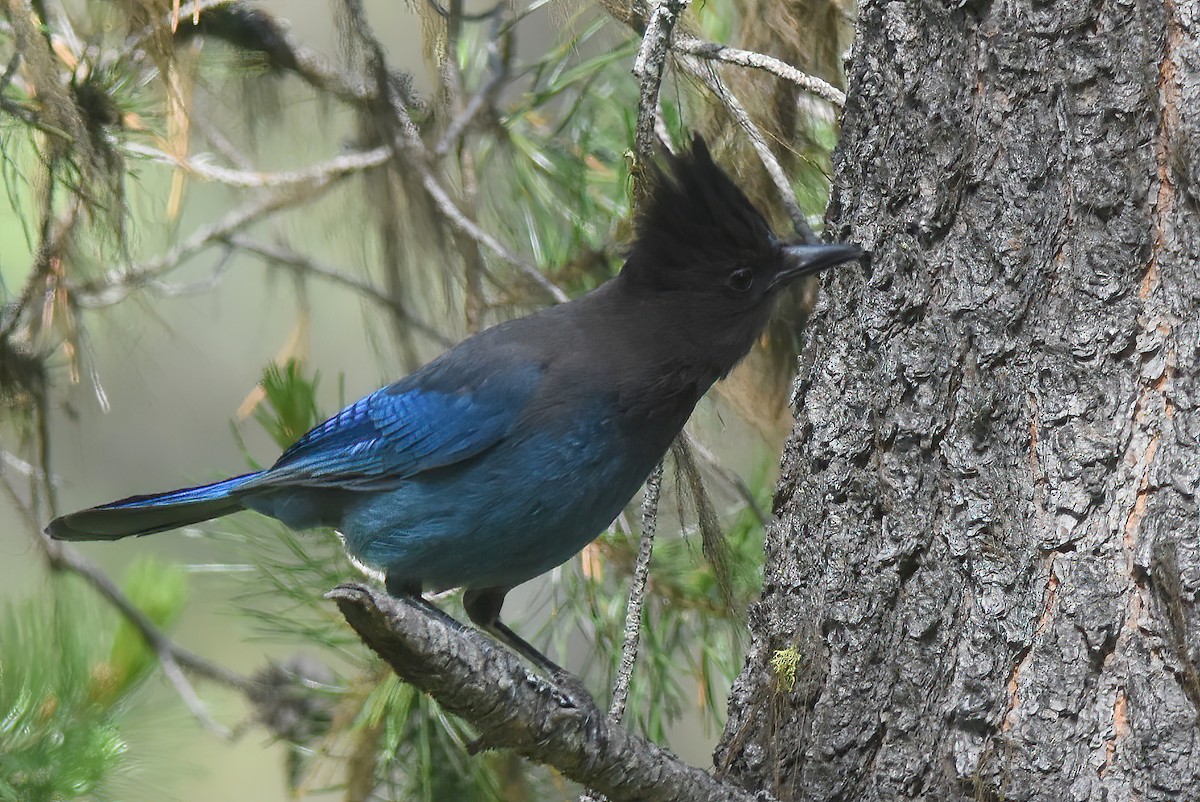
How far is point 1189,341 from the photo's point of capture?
6.59ft

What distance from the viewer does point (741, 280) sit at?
8.94 feet

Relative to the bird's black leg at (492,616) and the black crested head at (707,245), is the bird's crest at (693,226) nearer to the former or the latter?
the black crested head at (707,245)

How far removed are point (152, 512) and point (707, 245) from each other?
1348 mm

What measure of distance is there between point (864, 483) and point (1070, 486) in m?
0.34

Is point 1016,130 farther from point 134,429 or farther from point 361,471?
point 134,429

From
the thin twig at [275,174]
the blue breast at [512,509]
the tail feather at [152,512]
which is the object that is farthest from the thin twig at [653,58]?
the tail feather at [152,512]

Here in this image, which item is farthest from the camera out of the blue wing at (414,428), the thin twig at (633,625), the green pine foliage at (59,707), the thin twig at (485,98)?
the thin twig at (485,98)

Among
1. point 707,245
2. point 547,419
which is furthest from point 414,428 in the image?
point 707,245

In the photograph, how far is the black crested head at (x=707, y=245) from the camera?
2.59 metres

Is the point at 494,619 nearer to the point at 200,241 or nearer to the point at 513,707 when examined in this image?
the point at 513,707

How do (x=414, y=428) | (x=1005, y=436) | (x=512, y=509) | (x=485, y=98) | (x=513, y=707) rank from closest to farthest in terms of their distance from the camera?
1. (x=513, y=707)
2. (x=1005, y=436)
3. (x=512, y=509)
4. (x=414, y=428)
5. (x=485, y=98)

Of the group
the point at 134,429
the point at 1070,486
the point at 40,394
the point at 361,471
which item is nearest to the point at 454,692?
the point at 1070,486

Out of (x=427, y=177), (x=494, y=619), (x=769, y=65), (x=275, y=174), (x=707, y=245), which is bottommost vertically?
(x=494, y=619)

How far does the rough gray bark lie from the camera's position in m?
2.00
